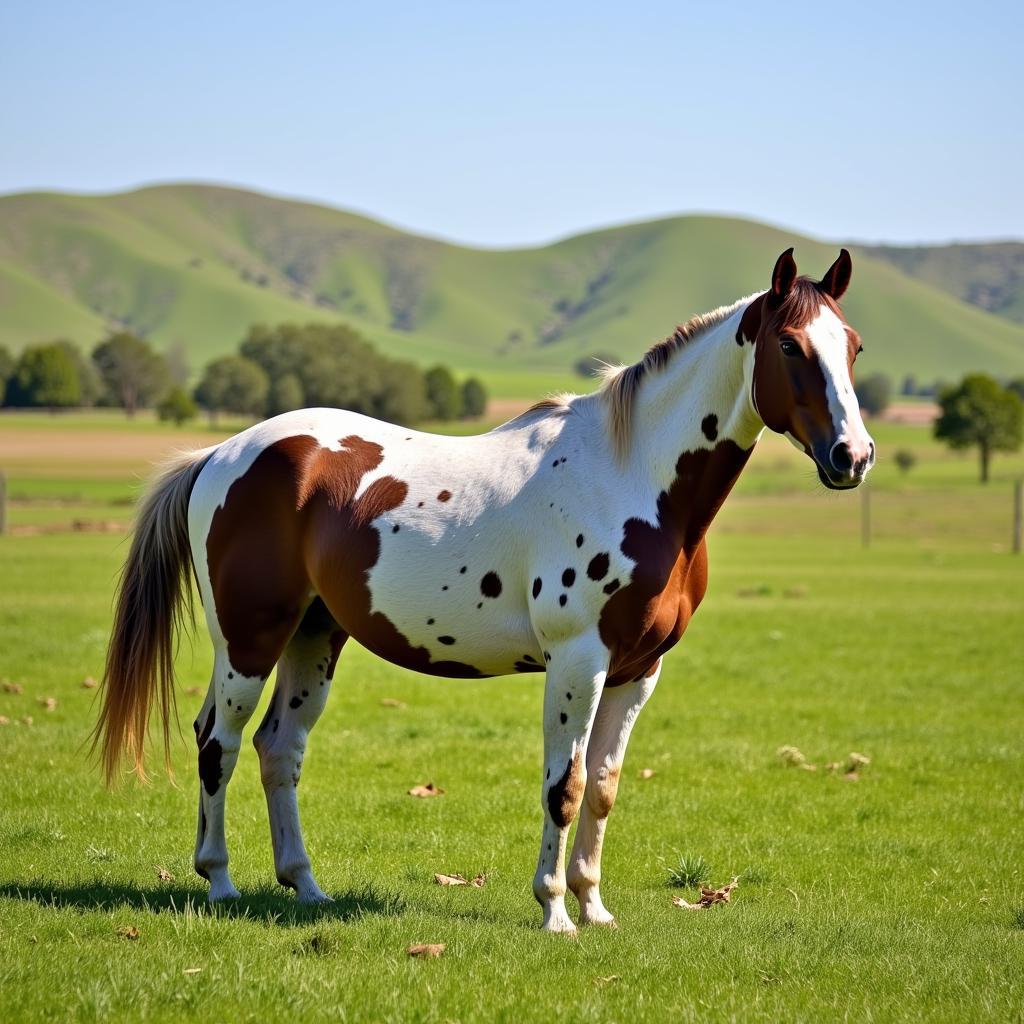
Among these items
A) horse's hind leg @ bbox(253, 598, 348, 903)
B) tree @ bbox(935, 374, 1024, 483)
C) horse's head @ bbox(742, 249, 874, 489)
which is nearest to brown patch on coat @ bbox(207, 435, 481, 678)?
horse's hind leg @ bbox(253, 598, 348, 903)

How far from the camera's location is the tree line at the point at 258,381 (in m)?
106

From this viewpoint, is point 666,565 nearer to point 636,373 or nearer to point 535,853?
point 636,373

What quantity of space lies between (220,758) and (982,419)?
7955 centimetres

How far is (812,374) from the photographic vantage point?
5609 millimetres

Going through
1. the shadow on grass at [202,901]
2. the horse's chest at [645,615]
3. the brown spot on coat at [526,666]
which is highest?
the horse's chest at [645,615]

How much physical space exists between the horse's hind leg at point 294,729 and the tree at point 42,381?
4531 inches

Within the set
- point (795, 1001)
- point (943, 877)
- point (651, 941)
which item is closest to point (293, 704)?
point (651, 941)

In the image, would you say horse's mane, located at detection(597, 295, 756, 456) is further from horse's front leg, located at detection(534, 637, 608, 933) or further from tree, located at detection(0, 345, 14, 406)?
tree, located at detection(0, 345, 14, 406)

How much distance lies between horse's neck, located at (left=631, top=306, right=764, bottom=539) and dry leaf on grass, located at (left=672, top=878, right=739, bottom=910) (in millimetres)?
2052

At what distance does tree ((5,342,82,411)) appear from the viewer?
11406cm

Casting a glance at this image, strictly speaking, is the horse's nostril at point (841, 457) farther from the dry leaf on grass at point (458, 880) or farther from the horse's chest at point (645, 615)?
the dry leaf on grass at point (458, 880)

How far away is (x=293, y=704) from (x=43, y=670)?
828 centimetres

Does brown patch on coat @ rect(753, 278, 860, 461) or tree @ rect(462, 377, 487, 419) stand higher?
tree @ rect(462, 377, 487, 419)

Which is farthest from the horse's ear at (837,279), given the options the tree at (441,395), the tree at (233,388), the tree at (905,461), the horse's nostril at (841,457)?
the tree at (441,395)
